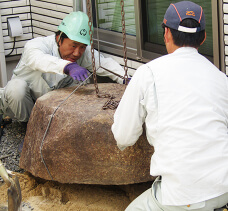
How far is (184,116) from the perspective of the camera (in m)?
2.54

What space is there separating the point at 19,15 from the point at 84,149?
4.12 m

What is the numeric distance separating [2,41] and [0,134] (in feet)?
5.96

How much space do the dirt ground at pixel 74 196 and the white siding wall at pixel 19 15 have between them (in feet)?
10.6

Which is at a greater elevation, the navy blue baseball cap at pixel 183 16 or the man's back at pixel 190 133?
the navy blue baseball cap at pixel 183 16

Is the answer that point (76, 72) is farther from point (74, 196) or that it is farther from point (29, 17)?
point (29, 17)

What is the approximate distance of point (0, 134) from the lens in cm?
558

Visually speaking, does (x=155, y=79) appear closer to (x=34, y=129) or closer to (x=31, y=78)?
(x=34, y=129)

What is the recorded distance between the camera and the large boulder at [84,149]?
11.5 feet

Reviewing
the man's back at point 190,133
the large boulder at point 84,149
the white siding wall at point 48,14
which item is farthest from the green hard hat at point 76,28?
the man's back at point 190,133

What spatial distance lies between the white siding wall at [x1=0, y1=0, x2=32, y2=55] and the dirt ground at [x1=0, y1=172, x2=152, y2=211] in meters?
3.24

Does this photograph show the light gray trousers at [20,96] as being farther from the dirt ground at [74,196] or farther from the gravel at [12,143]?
Result: the dirt ground at [74,196]

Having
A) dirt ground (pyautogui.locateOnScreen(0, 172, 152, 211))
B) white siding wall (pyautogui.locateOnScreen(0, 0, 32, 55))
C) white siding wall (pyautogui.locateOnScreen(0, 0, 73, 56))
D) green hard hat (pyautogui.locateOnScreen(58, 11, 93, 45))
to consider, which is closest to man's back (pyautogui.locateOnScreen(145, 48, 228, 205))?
dirt ground (pyautogui.locateOnScreen(0, 172, 152, 211))

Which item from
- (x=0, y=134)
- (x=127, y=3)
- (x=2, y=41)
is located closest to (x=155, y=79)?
(x=127, y=3)

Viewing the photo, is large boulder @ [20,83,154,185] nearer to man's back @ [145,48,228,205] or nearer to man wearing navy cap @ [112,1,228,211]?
man wearing navy cap @ [112,1,228,211]
